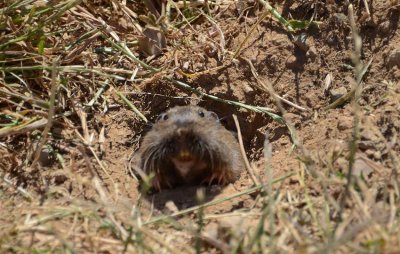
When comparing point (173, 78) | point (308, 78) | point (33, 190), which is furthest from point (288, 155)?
point (33, 190)

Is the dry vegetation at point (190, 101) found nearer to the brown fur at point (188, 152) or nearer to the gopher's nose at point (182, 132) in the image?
the brown fur at point (188, 152)

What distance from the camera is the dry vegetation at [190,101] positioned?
3.56 meters

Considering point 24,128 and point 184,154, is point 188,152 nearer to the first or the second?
point 184,154

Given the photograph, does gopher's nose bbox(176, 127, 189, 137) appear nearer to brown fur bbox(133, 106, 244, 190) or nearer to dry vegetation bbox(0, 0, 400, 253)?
brown fur bbox(133, 106, 244, 190)

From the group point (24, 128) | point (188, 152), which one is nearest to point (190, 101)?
point (188, 152)

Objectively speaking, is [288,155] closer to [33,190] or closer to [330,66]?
[330,66]

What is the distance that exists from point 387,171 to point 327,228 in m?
0.80

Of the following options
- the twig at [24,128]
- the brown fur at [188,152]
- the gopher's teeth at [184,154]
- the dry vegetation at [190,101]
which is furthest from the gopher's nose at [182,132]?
the twig at [24,128]

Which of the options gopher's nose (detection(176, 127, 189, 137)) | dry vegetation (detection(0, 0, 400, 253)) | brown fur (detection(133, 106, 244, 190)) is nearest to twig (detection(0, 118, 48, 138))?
dry vegetation (detection(0, 0, 400, 253))

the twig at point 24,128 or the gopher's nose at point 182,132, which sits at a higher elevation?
the gopher's nose at point 182,132

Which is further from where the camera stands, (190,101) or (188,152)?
(190,101)

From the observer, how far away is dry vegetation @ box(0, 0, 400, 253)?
3561 millimetres

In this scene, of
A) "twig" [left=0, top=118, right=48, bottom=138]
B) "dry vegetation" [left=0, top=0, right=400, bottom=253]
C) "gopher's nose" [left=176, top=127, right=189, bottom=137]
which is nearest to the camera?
"dry vegetation" [left=0, top=0, right=400, bottom=253]

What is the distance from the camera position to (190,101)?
17.7ft
